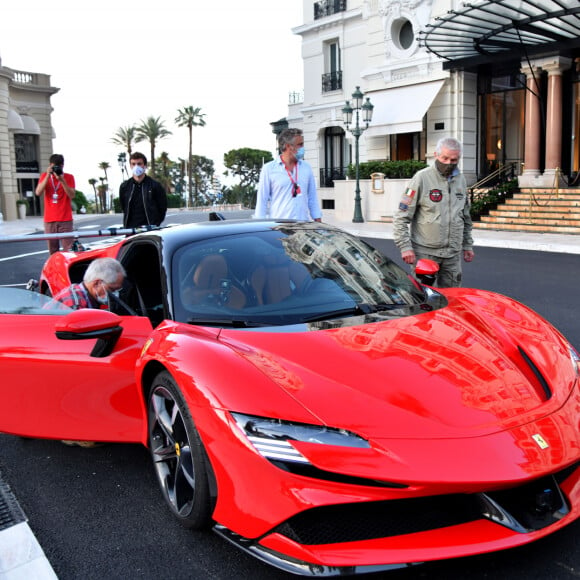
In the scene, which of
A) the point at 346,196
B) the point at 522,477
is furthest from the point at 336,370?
the point at 346,196

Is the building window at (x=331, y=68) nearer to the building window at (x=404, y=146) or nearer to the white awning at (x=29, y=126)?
the building window at (x=404, y=146)

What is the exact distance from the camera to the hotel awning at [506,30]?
17.2 m

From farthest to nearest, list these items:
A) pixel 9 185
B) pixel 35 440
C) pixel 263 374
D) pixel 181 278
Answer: pixel 9 185
pixel 35 440
pixel 181 278
pixel 263 374

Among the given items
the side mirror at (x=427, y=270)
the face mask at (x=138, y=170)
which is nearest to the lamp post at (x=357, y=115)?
the face mask at (x=138, y=170)

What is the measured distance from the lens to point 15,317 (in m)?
3.43

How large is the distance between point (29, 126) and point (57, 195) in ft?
122

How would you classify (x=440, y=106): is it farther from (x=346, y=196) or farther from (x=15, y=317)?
A: (x=15, y=317)

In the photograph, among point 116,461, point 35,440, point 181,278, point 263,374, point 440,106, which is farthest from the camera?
point 440,106

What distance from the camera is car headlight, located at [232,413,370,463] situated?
2197mm

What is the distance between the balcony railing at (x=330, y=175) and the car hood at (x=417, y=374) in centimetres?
2860

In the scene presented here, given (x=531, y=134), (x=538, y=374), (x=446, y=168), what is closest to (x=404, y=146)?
(x=531, y=134)

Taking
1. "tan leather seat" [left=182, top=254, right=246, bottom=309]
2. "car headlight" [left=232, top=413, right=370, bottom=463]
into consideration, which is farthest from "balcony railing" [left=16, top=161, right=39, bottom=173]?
"car headlight" [left=232, top=413, right=370, bottom=463]

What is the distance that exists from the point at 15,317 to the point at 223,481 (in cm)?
167

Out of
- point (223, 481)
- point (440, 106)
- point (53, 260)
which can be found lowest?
point (223, 481)
